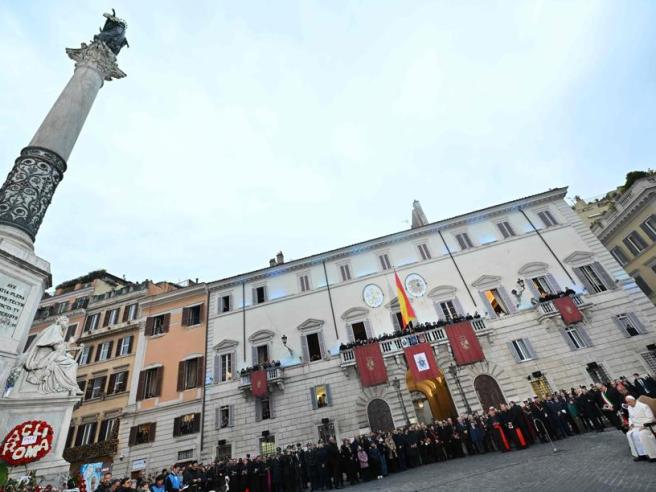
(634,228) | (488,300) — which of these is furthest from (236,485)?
(634,228)

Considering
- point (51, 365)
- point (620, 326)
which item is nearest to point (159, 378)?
point (51, 365)

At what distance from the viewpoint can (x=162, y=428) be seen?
2006 centimetres

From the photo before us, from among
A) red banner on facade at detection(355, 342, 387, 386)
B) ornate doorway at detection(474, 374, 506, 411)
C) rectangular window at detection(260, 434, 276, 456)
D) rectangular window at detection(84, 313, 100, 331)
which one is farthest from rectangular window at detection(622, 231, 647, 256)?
rectangular window at detection(84, 313, 100, 331)

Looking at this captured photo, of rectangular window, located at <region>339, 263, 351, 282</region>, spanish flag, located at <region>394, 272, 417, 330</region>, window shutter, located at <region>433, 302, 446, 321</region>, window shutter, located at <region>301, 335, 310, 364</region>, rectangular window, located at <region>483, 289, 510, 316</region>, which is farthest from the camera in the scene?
rectangular window, located at <region>339, 263, 351, 282</region>

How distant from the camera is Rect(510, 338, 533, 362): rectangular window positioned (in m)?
18.2

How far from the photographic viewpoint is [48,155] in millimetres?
9297

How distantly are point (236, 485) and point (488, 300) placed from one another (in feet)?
54.3

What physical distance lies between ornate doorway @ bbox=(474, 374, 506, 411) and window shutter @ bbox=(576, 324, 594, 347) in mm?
5362

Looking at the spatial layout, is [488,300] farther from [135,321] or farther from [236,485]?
[135,321]

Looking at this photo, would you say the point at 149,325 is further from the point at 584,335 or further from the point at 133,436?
the point at 584,335

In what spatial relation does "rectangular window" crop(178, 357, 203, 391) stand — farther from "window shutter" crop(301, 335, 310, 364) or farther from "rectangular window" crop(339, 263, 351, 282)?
"rectangular window" crop(339, 263, 351, 282)

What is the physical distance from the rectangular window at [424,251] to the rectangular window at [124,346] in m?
21.8

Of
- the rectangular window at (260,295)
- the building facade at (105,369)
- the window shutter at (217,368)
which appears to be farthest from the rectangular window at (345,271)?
the building facade at (105,369)

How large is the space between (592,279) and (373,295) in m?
13.1
